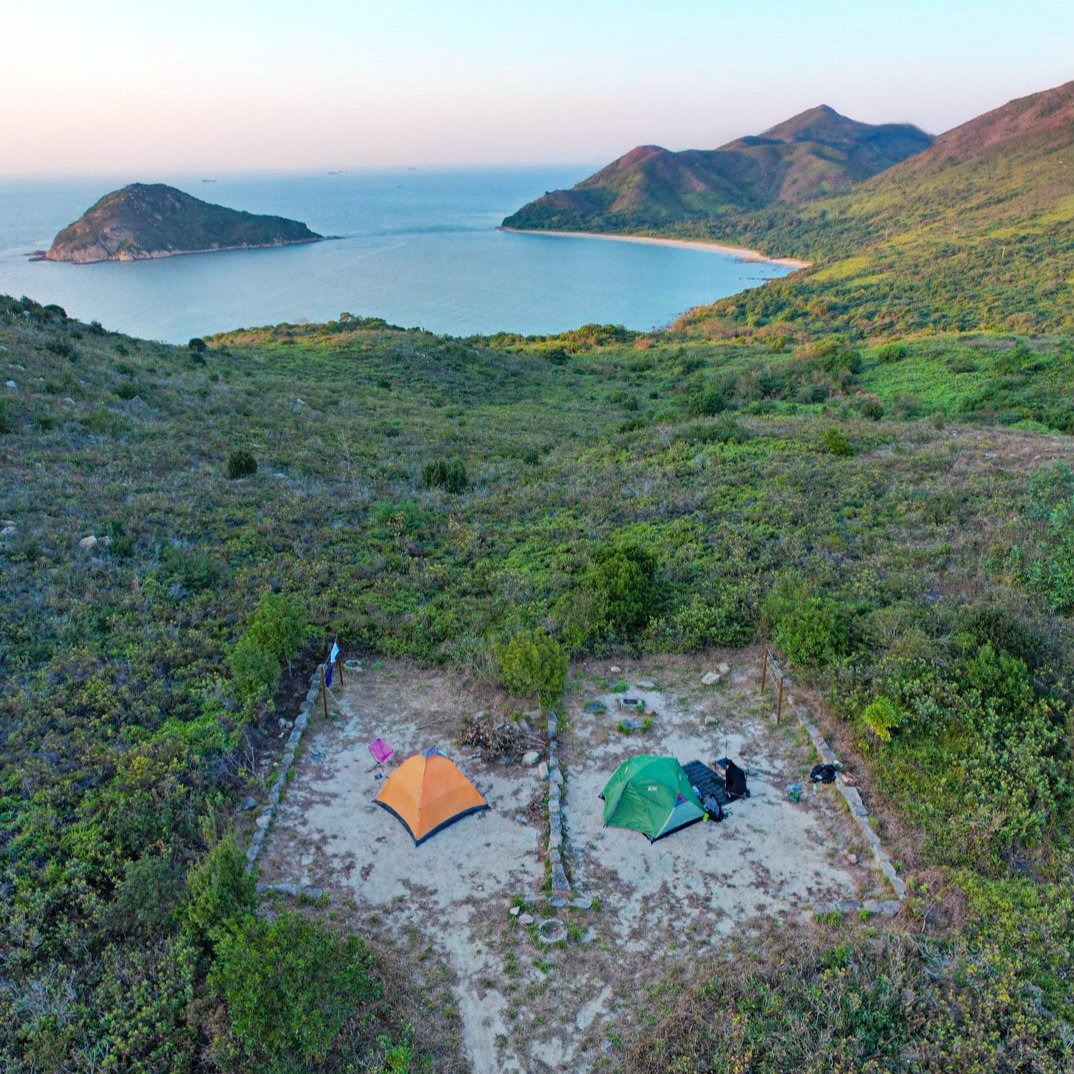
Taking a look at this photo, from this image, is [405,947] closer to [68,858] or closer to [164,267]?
[68,858]

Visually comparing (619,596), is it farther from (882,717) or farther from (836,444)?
(836,444)

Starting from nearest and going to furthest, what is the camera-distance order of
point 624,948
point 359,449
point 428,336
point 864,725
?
point 624,948, point 864,725, point 359,449, point 428,336

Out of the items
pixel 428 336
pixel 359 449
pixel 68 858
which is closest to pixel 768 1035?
pixel 68 858

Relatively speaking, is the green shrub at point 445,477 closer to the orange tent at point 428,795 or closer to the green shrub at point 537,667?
the green shrub at point 537,667

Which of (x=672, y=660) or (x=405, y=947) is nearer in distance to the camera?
(x=405, y=947)

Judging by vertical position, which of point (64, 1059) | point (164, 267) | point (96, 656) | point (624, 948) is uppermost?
point (164, 267)

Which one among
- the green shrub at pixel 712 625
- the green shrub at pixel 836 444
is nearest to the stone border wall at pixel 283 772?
the green shrub at pixel 712 625
